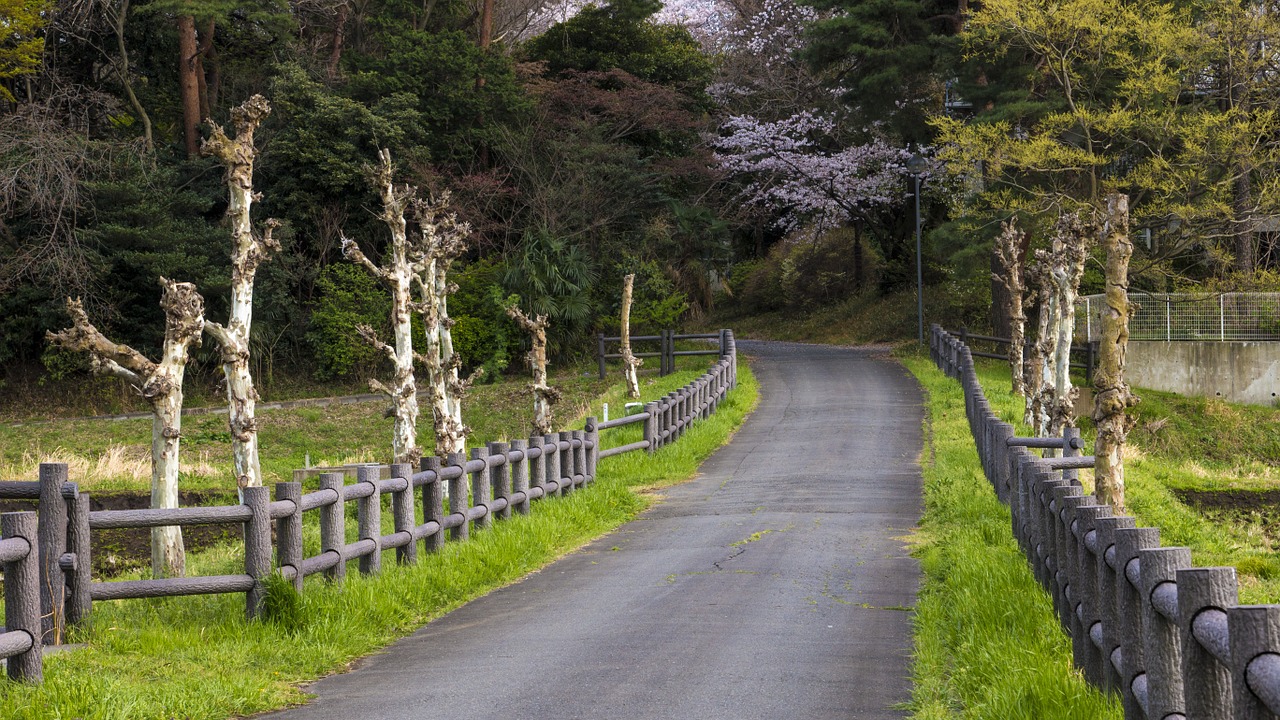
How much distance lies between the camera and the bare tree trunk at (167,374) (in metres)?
13.3

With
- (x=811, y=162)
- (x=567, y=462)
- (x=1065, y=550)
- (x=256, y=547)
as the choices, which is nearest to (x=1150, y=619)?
(x=1065, y=550)

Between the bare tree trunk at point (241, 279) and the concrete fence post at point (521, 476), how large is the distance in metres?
3.32

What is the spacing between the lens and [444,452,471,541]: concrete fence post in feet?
40.9

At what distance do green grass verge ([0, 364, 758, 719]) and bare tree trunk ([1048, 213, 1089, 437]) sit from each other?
9.24 metres

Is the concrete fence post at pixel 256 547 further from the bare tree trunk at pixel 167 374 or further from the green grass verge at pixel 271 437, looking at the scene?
the green grass verge at pixel 271 437

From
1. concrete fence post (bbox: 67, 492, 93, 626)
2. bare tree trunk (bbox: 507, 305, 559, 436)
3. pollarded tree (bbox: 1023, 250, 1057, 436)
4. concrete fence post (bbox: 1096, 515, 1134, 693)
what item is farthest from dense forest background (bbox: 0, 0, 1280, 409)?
concrete fence post (bbox: 1096, 515, 1134, 693)

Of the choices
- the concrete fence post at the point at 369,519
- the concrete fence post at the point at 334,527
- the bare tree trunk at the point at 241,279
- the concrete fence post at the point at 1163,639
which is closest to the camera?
the concrete fence post at the point at 1163,639

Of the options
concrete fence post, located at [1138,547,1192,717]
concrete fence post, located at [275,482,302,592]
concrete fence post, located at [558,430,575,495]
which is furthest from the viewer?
concrete fence post, located at [558,430,575,495]

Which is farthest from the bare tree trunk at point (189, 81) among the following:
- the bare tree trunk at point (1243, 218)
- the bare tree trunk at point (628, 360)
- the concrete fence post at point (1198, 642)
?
the concrete fence post at point (1198, 642)

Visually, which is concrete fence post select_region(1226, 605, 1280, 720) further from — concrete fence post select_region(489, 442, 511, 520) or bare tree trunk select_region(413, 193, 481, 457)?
bare tree trunk select_region(413, 193, 481, 457)

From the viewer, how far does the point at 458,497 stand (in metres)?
12.6

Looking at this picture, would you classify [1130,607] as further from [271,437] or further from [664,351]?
[664,351]

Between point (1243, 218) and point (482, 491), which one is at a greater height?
point (1243, 218)

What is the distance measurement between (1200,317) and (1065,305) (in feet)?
45.1
